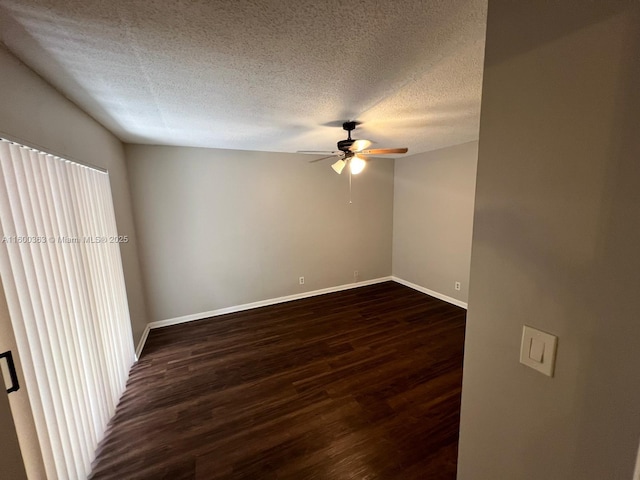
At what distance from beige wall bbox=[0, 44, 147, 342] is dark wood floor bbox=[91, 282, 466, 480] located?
995 millimetres

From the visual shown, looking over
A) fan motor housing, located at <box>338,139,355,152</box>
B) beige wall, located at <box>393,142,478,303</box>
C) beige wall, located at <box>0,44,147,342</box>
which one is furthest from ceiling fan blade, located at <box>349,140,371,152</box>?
beige wall, located at <box>0,44,147,342</box>

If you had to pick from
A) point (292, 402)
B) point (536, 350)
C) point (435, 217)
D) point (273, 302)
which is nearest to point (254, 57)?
point (536, 350)

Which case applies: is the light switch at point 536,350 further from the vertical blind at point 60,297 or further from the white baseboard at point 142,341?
the white baseboard at point 142,341

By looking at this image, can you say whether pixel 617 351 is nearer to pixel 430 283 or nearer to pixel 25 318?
pixel 25 318

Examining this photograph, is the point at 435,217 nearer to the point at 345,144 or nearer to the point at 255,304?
the point at 345,144

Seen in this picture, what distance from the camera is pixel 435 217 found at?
163 inches

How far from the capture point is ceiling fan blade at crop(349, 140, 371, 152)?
244 centimetres

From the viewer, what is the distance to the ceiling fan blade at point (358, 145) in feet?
8.00

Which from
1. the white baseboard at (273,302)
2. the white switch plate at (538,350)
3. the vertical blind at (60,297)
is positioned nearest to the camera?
the white switch plate at (538,350)

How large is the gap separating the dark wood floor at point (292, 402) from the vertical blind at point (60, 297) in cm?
38

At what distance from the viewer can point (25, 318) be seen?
3.92 ft

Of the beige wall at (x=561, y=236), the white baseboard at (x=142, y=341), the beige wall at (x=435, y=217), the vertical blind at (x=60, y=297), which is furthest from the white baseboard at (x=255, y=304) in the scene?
the beige wall at (x=561, y=236)

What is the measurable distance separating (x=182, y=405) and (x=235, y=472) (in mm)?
847

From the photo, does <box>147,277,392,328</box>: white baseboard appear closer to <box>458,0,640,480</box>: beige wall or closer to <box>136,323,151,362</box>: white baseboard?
<box>136,323,151,362</box>: white baseboard
